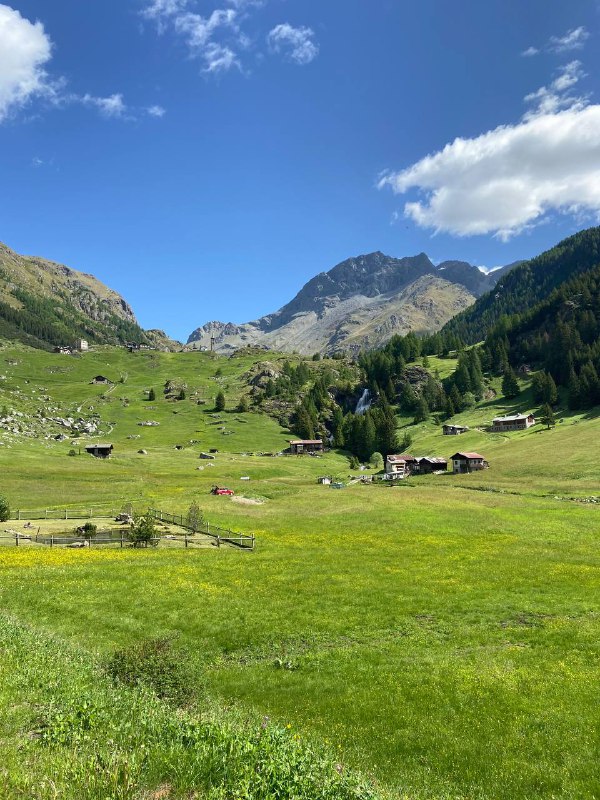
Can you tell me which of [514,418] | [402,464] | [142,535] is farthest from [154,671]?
[514,418]

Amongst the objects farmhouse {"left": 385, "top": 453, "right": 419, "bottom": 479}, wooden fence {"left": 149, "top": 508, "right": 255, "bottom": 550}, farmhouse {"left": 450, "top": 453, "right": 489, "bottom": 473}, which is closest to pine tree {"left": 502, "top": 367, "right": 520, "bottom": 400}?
farmhouse {"left": 385, "top": 453, "right": 419, "bottom": 479}

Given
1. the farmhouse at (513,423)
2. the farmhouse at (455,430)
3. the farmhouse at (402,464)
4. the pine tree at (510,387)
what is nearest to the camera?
the farmhouse at (402,464)

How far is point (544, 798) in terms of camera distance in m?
12.6

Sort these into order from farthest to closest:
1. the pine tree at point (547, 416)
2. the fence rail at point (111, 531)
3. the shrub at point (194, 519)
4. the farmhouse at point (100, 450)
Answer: the pine tree at point (547, 416) < the farmhouse at point (100, 450) < the shrub at point (194, 519) < the fence rail at point (111, 531)

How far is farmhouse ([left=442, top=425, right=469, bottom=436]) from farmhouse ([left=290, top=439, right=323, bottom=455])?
49080 mm

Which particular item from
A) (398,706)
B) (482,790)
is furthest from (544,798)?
(398,706)

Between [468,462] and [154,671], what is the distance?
115201 mm

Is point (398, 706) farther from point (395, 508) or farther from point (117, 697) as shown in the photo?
point (395, 508)

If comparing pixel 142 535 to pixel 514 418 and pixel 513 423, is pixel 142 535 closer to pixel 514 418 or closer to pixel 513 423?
pixel 514 418

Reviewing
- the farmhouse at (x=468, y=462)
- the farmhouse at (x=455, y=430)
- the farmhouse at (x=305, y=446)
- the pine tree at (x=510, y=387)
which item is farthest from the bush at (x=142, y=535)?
the pine tree at (x=510, y=387)

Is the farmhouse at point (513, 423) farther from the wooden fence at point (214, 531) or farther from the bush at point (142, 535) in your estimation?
the bush at point (142, 535)

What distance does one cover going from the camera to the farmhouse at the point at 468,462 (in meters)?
119

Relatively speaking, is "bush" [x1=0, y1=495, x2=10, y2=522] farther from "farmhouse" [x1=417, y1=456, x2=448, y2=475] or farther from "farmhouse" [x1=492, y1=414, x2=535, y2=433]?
"farmhouse" [x1=492, y1=414, x2=535, y2=433]

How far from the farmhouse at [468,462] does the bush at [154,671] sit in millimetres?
112245
